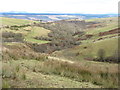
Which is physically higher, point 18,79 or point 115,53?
point 18,79

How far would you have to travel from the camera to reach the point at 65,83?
6641 millimetres

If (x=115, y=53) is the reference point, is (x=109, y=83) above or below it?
above

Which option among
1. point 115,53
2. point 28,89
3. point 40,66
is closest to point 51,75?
point 40,66

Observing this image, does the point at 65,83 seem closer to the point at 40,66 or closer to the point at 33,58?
the point at 40,66

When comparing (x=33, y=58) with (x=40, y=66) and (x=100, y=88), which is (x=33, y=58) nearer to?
(x=40, y=66)

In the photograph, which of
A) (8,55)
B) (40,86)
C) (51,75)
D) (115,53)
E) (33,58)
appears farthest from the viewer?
(115,53)

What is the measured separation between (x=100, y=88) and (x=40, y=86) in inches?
83.9

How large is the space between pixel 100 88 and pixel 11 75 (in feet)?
10.6

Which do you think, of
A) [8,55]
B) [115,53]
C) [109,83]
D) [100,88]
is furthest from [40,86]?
[115,53]

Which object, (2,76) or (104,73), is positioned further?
(104,73)

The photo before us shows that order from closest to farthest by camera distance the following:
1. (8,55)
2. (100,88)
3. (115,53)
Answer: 1. (100,88)
2. (8,55)
3. (115,53)

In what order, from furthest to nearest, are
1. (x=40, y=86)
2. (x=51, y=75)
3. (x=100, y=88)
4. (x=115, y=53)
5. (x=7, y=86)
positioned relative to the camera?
(x=115, y=53) < (x=51, y=75) < (x=100, y=88) < (x=40, y=86) < (x=7, y=86)

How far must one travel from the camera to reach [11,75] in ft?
21.5

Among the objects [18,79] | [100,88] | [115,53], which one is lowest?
[115,53]
